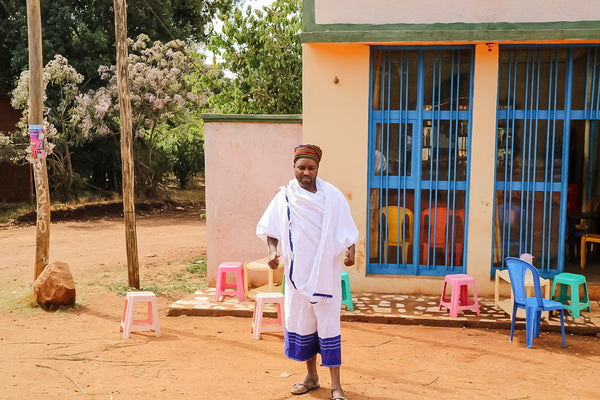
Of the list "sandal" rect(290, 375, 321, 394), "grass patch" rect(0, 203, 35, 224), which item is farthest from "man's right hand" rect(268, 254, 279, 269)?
"grass patch" rect(0, 203, 35, 224)

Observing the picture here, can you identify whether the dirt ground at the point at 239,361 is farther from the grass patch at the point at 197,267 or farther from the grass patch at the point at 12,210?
the grass patch at the point at 12,210

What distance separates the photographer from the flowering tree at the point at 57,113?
16453 mm

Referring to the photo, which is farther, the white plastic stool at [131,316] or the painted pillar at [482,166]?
the painted pillar at [482,166]

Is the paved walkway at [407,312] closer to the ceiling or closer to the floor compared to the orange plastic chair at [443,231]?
closer to the floor

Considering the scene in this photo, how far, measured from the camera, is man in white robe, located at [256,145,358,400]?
4.39 m

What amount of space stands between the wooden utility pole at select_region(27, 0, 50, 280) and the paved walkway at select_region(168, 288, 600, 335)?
2.03 metres

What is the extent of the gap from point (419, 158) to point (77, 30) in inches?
553

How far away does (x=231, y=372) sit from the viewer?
5082 millimetres

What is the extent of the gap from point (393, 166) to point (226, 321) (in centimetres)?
289

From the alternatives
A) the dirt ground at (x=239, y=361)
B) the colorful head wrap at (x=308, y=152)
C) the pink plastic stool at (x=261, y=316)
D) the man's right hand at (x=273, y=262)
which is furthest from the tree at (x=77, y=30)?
the man's right hand at (x=273, y=262)

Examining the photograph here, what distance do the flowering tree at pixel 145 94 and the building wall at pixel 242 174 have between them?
920 cm

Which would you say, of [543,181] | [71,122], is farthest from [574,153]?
[71,122]

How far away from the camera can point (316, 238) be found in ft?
14.6

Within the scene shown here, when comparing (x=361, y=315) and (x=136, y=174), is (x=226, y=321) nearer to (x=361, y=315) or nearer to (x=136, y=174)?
(x=361, y=315)
